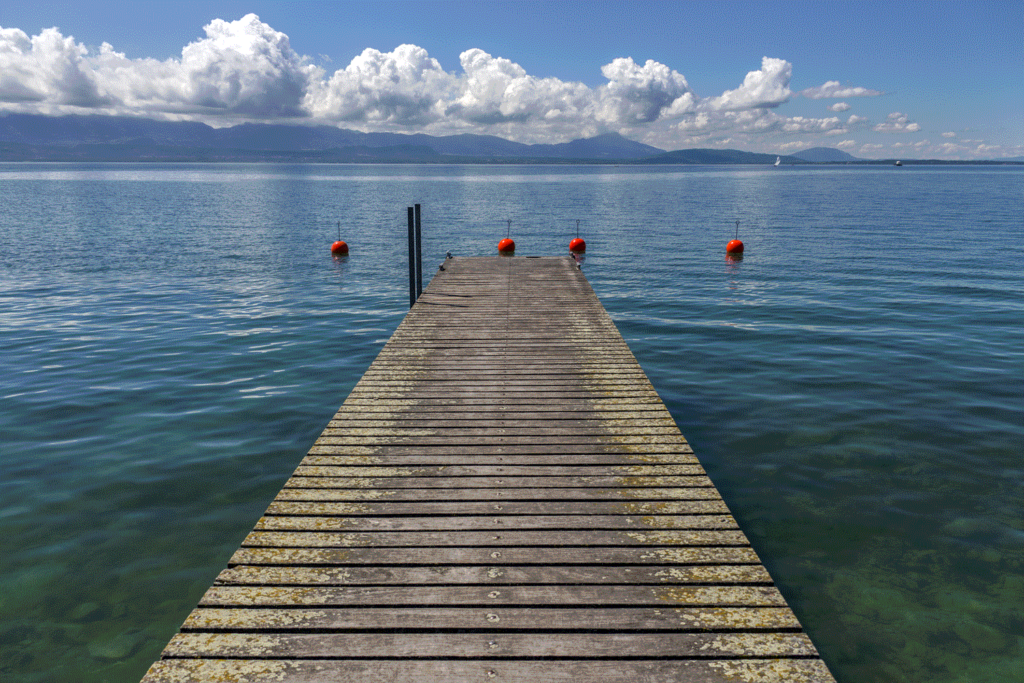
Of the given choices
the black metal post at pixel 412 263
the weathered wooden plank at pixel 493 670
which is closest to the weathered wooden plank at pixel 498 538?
the weathered wooden plank at pixel 493 670

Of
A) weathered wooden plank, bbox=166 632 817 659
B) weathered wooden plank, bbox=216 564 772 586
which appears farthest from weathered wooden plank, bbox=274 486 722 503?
weathered wooden plank, bbox=166 632 817 659

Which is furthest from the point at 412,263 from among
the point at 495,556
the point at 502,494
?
the point at 495,556

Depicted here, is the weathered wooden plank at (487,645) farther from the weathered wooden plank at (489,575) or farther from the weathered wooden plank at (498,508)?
the weathered wooden plank at (498,508)

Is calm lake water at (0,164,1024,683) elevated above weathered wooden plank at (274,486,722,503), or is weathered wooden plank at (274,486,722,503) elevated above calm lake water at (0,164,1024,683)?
weathered wooden plank at (274,486,722,503)

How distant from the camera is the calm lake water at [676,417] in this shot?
6.21 m

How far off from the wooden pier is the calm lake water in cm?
201

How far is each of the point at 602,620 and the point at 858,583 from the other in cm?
415

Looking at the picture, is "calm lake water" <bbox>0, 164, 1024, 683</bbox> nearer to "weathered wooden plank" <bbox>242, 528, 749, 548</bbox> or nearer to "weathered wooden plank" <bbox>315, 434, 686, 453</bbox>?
"weathered wooden plank" <bbox>315, 434, 686, 453</bbox>

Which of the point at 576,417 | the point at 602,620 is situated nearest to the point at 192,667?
the point at 602,620

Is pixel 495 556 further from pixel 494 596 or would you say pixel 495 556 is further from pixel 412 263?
pixel 412 263

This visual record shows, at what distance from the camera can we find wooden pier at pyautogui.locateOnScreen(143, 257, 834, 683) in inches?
149

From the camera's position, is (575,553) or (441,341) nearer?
(575,553)

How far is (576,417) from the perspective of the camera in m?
7.67

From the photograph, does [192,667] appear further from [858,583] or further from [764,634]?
A: [858,583]
